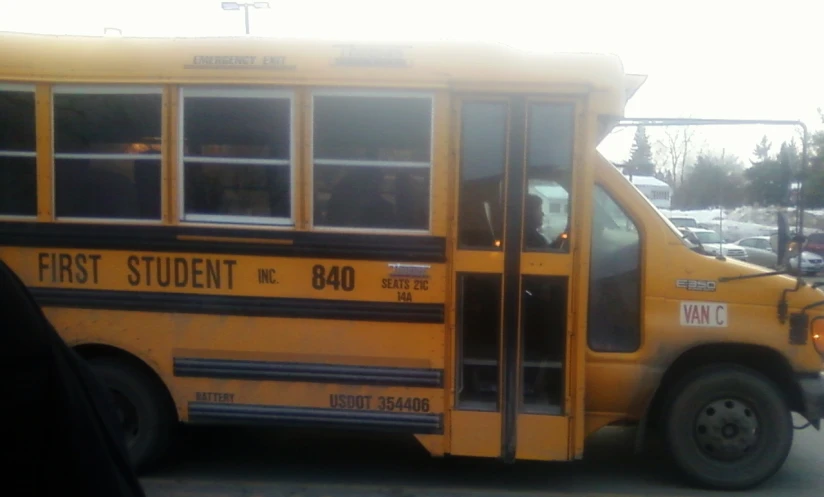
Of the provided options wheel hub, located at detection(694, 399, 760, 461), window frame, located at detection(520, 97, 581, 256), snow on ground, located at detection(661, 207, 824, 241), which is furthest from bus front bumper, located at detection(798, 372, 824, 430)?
snow on ground, located at detection(661, 207, 824, 241)

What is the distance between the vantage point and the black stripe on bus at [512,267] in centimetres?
561

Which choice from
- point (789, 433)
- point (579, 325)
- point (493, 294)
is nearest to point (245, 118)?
point (493, 294)

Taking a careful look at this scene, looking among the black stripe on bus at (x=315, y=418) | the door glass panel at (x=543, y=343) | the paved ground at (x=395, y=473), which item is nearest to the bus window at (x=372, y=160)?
the door glass panel at (x=543, y=343)

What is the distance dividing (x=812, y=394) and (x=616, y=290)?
1458mm

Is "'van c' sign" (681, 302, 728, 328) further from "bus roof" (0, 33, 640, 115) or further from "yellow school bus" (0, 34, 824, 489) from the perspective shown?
"bus roof" (0, 33, 640, 115)

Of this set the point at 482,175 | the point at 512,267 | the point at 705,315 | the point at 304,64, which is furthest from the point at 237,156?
Result: the point at 705,315

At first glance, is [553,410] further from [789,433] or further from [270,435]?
[270,435]

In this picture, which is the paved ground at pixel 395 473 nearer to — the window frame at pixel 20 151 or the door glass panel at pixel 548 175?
the door glass panel at pixel 548 175

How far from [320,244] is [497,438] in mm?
1709

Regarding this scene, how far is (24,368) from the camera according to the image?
1.67 metres

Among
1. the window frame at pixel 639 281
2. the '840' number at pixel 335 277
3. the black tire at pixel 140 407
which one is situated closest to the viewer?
the '840' number at pixel 335 277

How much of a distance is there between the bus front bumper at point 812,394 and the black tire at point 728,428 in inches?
5.3

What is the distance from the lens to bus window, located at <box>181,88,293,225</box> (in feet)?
18.9

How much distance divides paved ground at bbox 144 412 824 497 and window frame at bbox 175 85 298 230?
1773 mm
